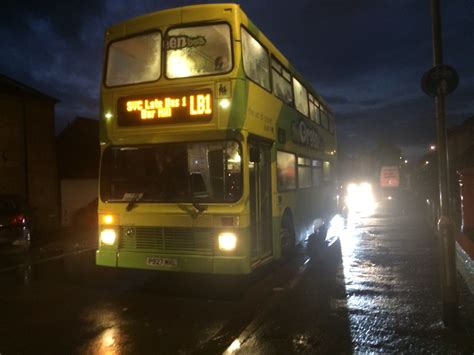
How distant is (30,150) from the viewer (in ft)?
61.4

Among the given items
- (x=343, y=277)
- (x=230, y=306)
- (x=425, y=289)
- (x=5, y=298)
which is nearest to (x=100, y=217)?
(x=5, y=298)

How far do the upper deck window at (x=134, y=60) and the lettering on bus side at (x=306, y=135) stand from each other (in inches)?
149

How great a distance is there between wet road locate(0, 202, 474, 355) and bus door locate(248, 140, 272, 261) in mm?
821

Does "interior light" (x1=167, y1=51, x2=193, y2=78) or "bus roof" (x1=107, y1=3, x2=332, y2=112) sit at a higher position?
"bus roof" (x1=107, y1=3, x2=332, y2=112)

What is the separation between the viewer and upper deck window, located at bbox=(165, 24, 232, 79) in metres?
6.98

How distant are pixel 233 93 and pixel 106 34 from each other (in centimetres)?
285

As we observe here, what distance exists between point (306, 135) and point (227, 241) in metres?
5.32

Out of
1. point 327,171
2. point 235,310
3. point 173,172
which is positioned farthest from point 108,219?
point 327,171

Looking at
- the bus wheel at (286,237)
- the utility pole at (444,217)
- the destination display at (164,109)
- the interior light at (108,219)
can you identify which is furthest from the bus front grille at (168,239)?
the utility pole at (444,217)

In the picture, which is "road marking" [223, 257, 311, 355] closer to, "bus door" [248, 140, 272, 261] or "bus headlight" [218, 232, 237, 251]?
"bus door" [248, 140, 272, 261]

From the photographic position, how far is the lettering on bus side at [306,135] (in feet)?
33.4

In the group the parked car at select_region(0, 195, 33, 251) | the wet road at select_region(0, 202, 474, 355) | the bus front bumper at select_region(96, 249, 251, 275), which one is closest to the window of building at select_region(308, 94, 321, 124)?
the wet road at select_region(0, 202, 474, 355)

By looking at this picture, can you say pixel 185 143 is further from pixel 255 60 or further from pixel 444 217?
pixel 444 217

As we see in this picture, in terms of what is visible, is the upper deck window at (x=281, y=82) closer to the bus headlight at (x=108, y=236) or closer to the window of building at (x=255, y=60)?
the window of building at (x=255, y=60)
